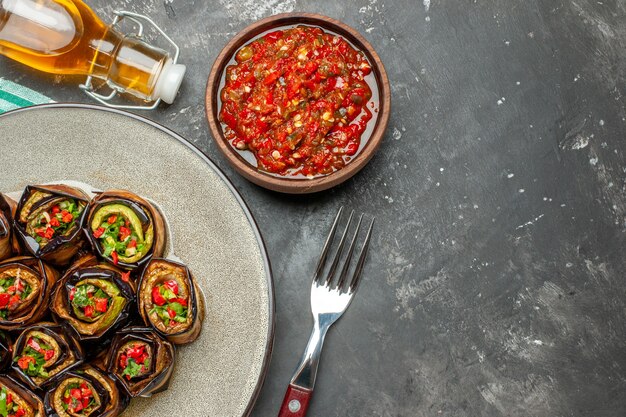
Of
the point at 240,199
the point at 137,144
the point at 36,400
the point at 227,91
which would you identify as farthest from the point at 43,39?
the point at 36,400

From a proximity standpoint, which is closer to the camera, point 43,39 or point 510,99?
point 43,39

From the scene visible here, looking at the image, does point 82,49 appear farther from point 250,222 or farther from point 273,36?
point 250,222

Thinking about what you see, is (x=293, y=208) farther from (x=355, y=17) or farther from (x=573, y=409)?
(x=573, y=409)

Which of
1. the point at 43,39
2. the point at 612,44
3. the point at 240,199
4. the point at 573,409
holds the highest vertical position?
the point at 612,44


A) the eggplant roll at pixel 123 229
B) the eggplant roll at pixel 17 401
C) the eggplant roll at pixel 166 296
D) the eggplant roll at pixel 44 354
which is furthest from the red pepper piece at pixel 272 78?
the eggplant roll at pixel 17 401

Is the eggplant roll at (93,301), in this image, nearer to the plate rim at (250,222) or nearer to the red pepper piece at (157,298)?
the red pepper piece at (157,298)

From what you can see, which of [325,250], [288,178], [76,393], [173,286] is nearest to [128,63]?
[288,178]

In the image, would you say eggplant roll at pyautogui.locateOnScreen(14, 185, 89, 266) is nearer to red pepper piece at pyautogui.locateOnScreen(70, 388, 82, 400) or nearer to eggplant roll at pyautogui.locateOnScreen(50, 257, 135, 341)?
eggplant roll at pyautogui.locateOnScreen(50, 257, 135, 341)
